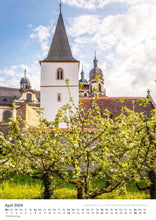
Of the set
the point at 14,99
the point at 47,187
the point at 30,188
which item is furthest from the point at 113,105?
the point at 14,99

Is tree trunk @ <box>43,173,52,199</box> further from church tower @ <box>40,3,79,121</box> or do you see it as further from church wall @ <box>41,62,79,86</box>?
church wall @ <box>41,62,79,86</box>

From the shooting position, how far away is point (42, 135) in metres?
3.07

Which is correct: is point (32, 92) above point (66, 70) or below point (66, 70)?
above

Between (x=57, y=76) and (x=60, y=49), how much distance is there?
228 cm

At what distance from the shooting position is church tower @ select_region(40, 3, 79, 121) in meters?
11.8

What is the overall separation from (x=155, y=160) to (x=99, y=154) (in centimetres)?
85

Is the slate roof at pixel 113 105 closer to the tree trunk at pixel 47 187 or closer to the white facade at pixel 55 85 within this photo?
the white facade at pixel 55 85

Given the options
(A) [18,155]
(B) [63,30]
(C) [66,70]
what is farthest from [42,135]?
(B) [63,30]

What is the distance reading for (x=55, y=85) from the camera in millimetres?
12148

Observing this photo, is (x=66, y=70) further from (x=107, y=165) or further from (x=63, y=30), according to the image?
(x=107, y=165)
